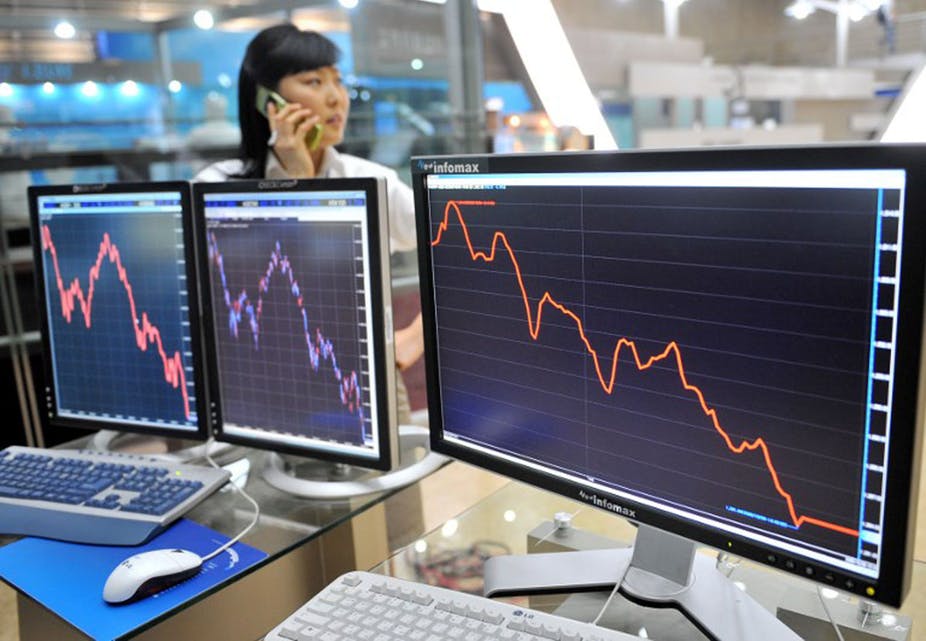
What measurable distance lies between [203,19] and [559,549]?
3156 millimetres

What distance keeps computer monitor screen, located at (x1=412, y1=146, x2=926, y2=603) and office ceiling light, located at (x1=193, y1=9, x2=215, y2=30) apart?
2924mm

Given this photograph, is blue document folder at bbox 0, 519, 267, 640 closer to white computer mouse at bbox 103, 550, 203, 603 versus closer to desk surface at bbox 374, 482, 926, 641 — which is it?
white computer mouse at bbox 103, 550, 203, 603

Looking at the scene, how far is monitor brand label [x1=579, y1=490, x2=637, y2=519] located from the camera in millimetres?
846

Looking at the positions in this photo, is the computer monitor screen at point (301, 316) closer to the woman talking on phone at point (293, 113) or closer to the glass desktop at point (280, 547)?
the glass desktop at point (280, 547)

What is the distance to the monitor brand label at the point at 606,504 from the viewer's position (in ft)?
2.78

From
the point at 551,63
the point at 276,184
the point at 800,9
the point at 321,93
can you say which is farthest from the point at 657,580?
the point at 800,9

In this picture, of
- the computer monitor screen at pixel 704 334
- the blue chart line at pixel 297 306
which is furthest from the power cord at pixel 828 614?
the blue chart line at pixel 297 306

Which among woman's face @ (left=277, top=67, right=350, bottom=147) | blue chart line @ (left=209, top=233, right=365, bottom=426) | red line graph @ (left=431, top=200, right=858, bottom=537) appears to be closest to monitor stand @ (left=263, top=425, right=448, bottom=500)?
blue chart line @ (left=209, top=233, right=365, bottom=426)

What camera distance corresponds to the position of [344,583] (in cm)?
91

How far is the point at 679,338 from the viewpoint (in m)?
0.77

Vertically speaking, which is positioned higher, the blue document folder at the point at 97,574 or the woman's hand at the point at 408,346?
the woman's hand at the point at 408,346

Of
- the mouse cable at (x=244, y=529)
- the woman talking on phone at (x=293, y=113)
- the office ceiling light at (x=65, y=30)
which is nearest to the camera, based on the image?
the mouse cable at (x=244, y=529)

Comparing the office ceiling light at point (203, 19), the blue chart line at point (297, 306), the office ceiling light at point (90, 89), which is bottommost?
the blue chart line at point (297, 306)

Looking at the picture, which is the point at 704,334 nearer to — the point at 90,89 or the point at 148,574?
the point at 148,574
